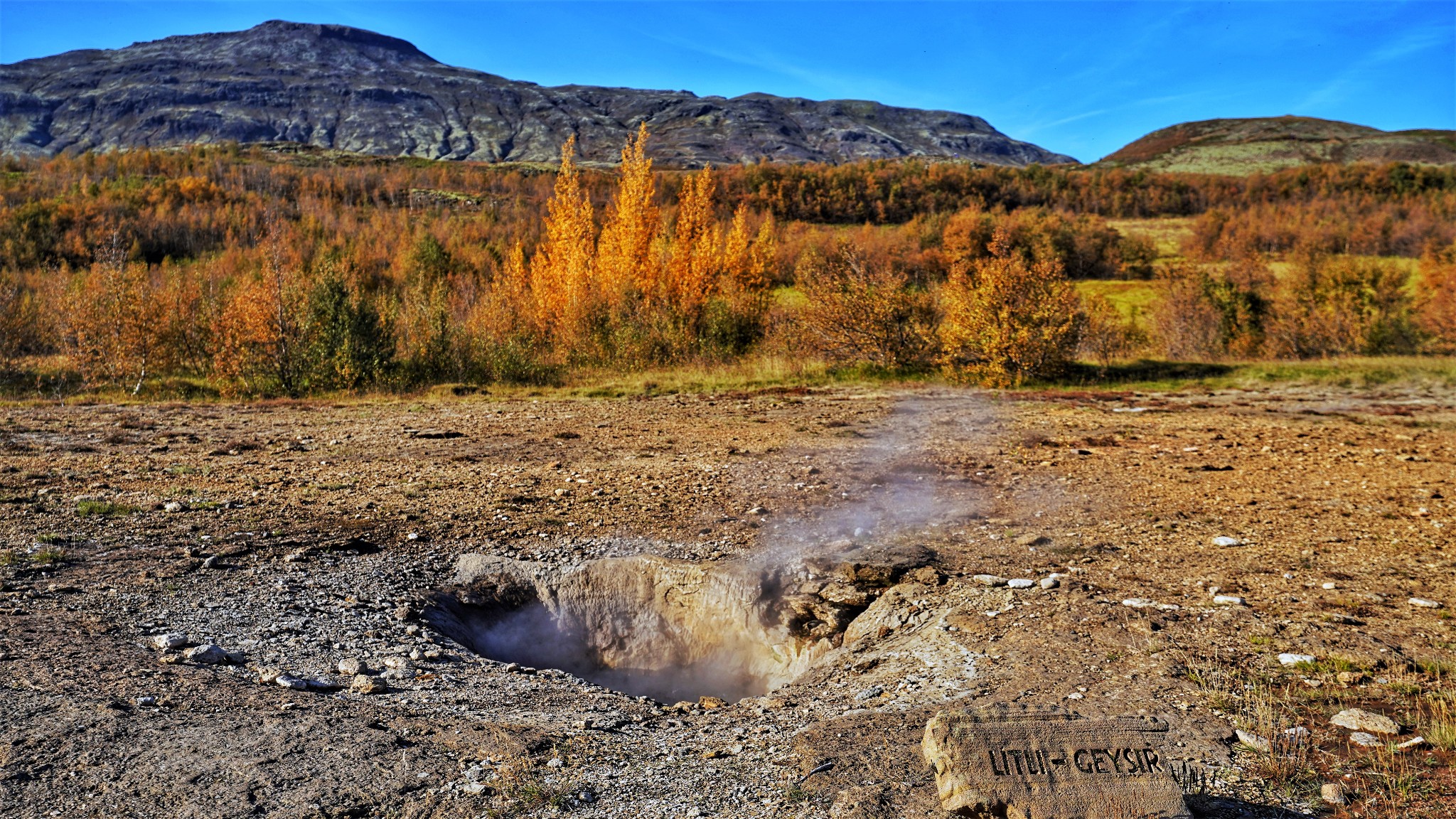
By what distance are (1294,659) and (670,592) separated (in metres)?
3.83

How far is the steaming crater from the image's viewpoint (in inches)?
229

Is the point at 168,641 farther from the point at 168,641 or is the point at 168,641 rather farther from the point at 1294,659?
the point at 1294,659

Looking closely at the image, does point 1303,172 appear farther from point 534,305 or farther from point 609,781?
point 609,781

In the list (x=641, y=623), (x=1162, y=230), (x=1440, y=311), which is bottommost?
(x=641, y=623)

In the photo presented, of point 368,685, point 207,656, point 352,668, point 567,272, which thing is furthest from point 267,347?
point 368,685

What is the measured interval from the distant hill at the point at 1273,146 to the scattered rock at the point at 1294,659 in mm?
129852

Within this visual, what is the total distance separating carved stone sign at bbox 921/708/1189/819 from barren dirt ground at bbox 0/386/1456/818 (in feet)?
0.78

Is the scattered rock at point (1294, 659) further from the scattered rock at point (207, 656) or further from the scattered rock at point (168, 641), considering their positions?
the scattered rock at point (168, 641)

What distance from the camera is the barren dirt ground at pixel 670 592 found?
326 centimetres

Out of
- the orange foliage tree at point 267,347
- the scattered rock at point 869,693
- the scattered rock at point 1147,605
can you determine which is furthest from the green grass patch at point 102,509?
the orange foliage tree at point 267,347

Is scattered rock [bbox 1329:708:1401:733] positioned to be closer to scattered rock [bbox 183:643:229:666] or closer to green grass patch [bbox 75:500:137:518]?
scattered rock [bbox 183:643:229:666]

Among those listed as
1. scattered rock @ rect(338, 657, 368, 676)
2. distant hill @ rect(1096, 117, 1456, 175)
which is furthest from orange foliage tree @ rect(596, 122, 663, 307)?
distant hill @ rect(1096, 117, 1456, 175)

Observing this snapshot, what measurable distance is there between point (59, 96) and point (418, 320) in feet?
748

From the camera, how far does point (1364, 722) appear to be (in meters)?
3.69
